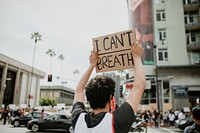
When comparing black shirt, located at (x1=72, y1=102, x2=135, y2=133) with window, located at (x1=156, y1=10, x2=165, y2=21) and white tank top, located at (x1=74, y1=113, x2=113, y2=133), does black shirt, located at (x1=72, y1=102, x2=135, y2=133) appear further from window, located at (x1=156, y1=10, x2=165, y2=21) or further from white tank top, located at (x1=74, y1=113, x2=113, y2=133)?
window, located at (x1=156, y1=10, x2=165, y2=21)

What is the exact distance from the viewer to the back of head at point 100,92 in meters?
1.88

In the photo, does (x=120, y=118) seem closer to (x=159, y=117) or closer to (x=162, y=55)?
(x=159, y=117)

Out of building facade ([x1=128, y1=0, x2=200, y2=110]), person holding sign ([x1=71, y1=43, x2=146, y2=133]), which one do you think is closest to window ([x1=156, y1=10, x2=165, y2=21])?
building facade ([x1=128, y1=0, x2=200, y2=110])

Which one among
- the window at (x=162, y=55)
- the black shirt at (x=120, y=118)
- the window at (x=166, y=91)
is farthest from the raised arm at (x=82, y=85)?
the window at (x=162, y=55)

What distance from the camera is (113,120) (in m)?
1.67

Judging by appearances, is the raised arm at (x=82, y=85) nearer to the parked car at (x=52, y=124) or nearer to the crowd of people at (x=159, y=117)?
the parked car at (x=52, y=124)

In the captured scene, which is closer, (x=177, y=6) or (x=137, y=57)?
(x=137, y=57)

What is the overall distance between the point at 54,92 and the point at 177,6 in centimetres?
6840

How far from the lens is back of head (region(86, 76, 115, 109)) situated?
1885 mm

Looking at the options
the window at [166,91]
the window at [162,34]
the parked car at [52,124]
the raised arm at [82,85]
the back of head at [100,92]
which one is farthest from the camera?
the window at [162,34]

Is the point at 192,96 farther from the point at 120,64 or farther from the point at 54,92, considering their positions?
the point at 54,92

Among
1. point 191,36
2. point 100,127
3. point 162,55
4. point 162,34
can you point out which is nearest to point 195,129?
point 100,127

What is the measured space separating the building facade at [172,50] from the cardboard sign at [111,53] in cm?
2546

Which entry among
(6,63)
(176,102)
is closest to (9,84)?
(6,63)
